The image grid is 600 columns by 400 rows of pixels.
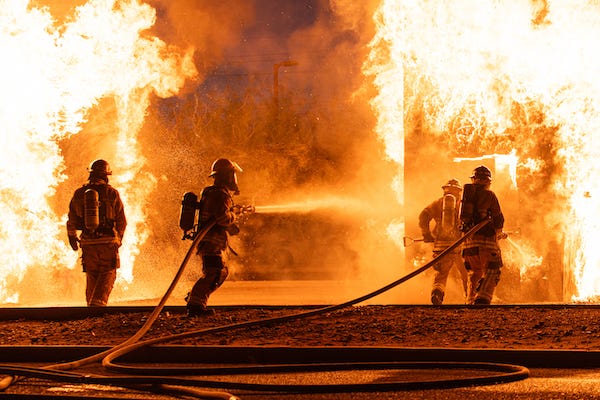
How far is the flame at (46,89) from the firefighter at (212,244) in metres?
5.54

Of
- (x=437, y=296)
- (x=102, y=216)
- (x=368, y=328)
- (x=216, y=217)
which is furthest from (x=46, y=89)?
(x=368, y=328)

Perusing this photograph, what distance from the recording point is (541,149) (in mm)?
12945

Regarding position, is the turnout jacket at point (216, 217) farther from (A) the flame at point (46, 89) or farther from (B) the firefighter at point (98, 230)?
(A) the flame at point (46, 89)

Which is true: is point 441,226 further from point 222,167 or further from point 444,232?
point 222,167

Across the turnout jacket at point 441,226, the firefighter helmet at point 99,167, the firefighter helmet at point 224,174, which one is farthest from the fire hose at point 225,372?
the turnout jacket at point 441,226

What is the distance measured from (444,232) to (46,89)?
6691 mm

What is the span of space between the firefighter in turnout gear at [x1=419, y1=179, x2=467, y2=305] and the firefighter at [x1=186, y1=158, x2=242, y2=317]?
2.91m

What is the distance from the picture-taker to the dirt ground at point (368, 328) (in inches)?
293

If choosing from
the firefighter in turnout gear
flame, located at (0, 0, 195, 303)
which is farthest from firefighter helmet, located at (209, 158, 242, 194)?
flame, located at (0, 0, 195, 303)

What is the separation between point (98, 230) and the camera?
35.0 ft

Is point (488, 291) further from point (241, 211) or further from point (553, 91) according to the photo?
point (553, 91)

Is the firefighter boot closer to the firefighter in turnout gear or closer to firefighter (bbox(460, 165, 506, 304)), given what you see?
the firefighter in turnout gear

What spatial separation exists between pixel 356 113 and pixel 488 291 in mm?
20974

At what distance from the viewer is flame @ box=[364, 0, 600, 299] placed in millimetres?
12641
